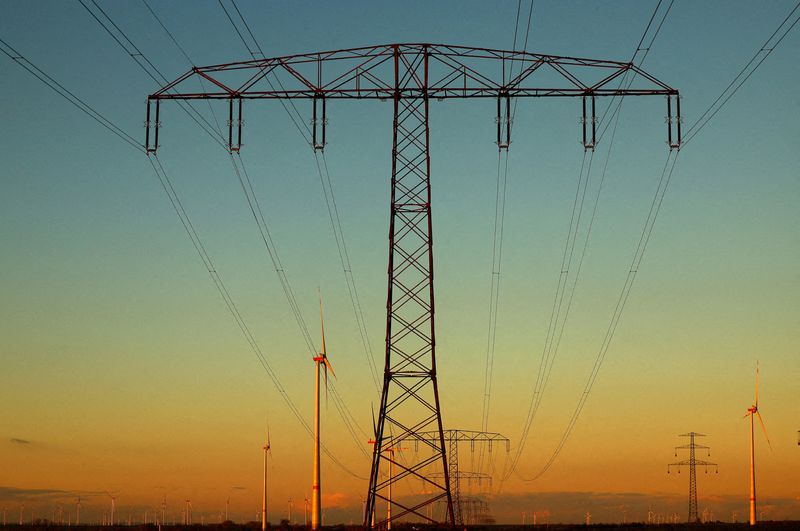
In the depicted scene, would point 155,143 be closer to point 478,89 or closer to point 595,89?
point 478,89

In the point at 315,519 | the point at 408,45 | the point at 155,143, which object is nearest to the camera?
the point at 155,143

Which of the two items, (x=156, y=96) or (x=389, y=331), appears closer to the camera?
(x=156, y=96)

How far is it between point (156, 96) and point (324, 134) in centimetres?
831

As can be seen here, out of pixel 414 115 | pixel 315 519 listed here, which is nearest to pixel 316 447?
pixel 315 519

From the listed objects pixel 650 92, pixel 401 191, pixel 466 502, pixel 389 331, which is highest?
pixel 650 92

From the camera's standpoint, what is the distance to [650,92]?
5797 centimetres

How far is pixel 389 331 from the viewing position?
60531 millimetres

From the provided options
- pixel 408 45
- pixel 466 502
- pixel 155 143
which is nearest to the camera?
pixel 155 143

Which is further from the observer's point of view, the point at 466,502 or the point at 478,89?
the point at 466,502

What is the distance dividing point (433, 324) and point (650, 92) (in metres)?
16.1

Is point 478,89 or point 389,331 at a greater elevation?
point 478,89

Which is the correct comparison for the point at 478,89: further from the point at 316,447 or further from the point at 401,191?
the point at 316,447

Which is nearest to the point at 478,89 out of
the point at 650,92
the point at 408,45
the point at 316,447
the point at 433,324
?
the point at 408,45

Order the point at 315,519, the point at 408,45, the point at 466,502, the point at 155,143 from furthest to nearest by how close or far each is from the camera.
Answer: the point at 466,502 → the point at 315,519 → the point at 408,45 → the point at 155,143
